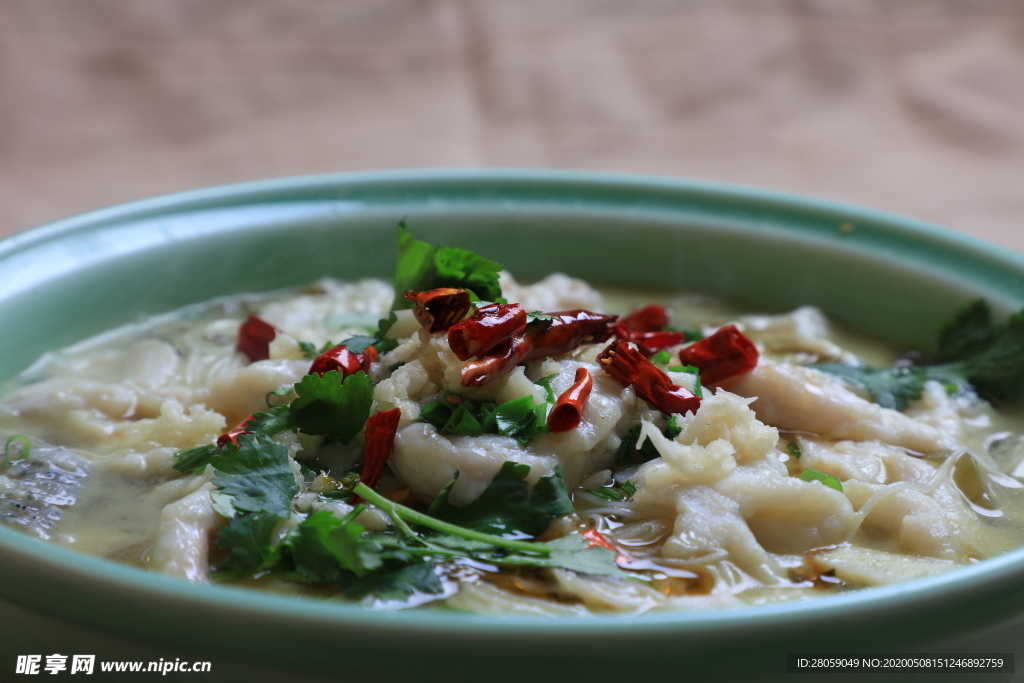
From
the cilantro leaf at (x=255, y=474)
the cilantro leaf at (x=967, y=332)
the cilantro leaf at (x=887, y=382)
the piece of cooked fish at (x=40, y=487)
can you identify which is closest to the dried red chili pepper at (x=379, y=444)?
the cilantro leaf at (x=255, y=474)

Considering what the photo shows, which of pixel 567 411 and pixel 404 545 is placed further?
pixel 567 411

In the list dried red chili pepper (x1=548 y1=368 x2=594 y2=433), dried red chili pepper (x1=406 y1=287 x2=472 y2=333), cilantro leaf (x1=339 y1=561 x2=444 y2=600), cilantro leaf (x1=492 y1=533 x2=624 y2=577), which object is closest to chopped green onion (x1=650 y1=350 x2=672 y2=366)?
dried red chili pepper (x1=548 y1=368 x2=594 y2=433)

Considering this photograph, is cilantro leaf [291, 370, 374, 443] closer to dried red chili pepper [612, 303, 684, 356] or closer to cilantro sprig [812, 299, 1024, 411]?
dried red chili pepper [612, 303, 684, 356]

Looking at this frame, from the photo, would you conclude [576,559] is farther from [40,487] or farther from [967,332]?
[967,332]

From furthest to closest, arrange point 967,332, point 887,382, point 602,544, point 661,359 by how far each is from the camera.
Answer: point 967,332 < point 887,382 < point 661,359 < point 602,544

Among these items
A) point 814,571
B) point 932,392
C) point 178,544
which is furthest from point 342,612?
point 932,392

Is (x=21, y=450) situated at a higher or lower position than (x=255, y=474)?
higher

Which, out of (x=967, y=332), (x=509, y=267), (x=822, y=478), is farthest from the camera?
(x=509, y=267)

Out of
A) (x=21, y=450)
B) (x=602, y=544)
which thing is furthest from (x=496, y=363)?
(x=21, y=450)
